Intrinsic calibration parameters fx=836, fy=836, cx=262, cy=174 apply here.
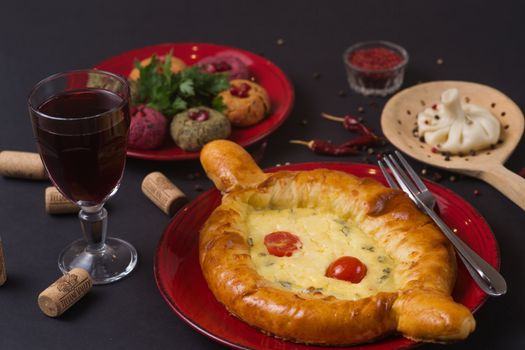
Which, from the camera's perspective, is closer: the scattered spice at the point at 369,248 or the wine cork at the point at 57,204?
the scattered spice at the point at 369,248

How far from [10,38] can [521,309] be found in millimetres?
4577

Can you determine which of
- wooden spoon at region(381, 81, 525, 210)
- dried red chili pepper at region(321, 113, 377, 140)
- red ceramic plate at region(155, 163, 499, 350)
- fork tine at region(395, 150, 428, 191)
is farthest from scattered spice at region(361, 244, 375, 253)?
dried red chili pepper at region(321, 113, 377, 140)

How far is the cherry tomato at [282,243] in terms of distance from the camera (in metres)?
3.85

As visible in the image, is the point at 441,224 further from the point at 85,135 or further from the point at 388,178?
the point at 85,135

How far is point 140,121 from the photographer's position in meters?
5.04

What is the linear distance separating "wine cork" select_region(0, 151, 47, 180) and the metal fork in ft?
6.58

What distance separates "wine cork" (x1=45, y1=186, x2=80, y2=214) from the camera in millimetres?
4621

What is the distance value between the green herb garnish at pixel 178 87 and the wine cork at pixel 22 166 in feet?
2.64

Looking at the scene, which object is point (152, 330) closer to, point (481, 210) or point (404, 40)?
point (481, 210)

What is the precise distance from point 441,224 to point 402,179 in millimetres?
465

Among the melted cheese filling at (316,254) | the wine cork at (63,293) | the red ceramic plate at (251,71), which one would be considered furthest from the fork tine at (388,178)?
the wine cork at (63,293)

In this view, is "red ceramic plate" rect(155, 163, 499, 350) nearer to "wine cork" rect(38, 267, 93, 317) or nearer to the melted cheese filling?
the melted cheese filling

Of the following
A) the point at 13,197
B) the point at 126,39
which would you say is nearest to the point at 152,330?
the point at 13,197

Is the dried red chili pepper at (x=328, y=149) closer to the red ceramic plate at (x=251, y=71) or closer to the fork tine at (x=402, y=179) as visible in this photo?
the red ceramic plate at (x=251, y=71)
